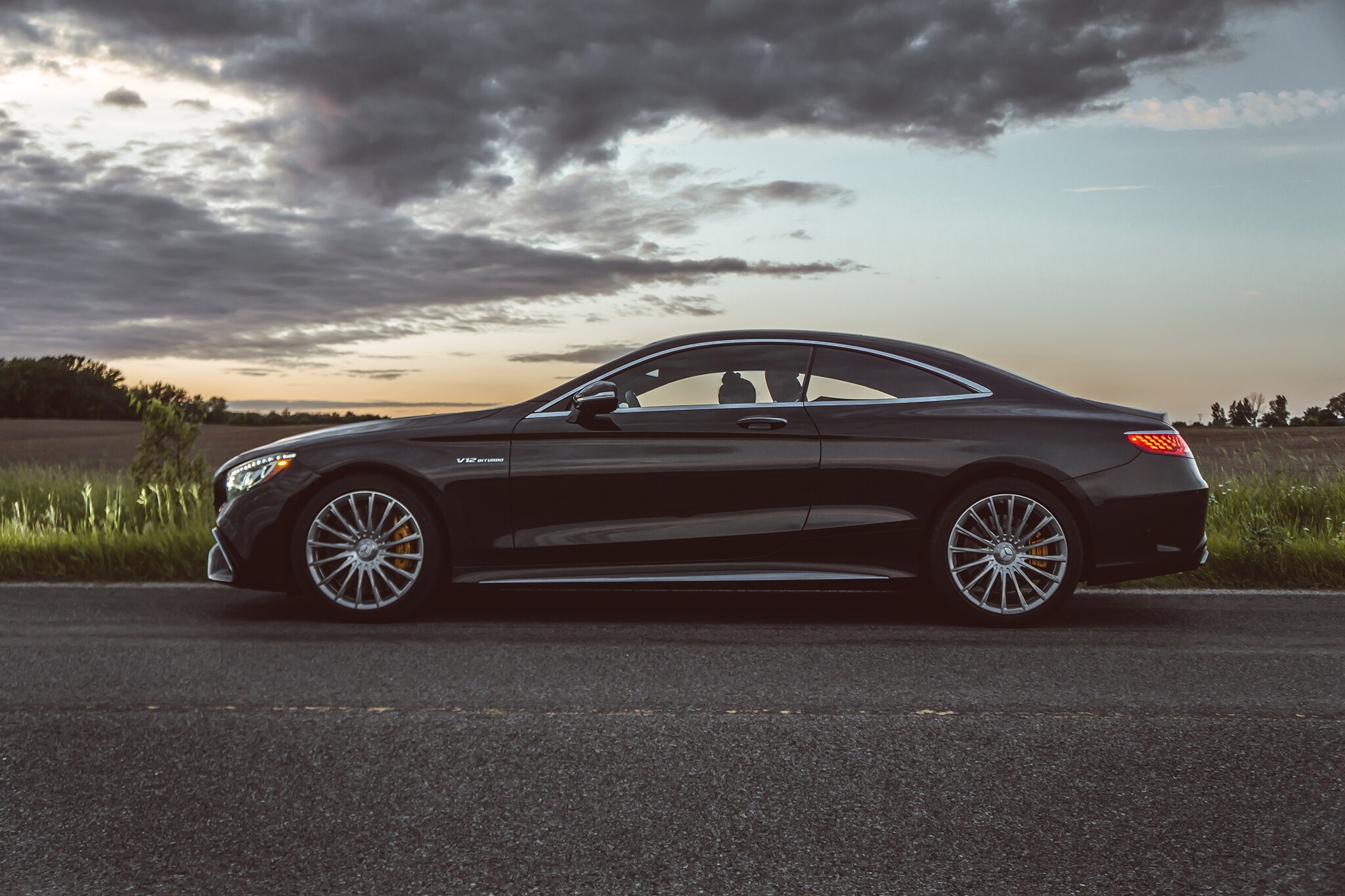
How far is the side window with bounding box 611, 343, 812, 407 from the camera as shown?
21.0ft

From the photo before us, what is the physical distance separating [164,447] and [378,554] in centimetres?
670

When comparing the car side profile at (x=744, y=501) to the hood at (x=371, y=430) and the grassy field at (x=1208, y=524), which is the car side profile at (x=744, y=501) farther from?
the grassy field at (x=1208, y=524)

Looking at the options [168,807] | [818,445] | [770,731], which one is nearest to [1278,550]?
[818,445]

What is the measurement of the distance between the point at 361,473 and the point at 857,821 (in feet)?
12.7

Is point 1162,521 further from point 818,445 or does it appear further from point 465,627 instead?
point 465,627

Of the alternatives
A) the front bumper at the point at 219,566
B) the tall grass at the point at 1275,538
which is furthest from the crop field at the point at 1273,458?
the front bumper at the point at 219,566

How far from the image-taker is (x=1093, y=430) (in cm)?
625

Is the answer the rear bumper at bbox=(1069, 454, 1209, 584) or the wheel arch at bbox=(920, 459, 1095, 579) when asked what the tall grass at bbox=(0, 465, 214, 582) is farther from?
the rear bumper at bbox=(1069, 454, 1209, 584)

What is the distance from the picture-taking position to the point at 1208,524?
9422 mm

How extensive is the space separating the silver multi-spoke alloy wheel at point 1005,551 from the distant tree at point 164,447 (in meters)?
8.40

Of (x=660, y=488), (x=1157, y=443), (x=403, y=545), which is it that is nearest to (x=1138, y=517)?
(x=1157, y=443)

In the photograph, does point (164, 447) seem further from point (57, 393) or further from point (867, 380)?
point (57, 393)

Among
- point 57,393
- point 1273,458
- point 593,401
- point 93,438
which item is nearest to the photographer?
point 593,401

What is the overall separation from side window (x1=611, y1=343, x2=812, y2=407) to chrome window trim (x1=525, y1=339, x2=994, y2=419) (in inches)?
0.7
